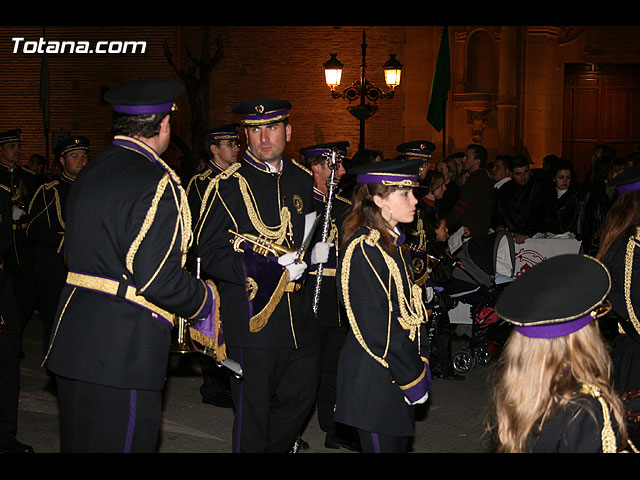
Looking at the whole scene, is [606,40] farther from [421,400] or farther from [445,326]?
[421,400]

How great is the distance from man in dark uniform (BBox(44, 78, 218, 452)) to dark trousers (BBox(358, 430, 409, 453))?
1.11 metres

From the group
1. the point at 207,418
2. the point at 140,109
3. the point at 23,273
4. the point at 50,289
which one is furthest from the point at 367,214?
the point at 23,273

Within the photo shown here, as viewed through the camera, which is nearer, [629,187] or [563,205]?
[629,187]

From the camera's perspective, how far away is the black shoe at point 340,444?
6363 millimetres

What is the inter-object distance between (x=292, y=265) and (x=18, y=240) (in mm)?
6402

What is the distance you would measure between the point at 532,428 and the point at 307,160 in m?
4.55

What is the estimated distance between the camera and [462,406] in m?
7.64

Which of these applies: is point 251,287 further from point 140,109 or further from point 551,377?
point 551,377

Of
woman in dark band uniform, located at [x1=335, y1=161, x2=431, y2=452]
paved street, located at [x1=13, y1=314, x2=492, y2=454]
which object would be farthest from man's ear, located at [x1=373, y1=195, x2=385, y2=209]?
paved street, located at [x1=13, y1=314, x2=492, y2=454]

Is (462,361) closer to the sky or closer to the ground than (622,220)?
closer to the ground

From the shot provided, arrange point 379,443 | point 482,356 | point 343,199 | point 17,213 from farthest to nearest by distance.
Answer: point 482,356 < point 17,213 < point 343,199 < point 379,443

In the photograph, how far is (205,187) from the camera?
7.93 m

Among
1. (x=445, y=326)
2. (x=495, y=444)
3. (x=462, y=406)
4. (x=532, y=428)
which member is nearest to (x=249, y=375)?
(x=495, y=444)

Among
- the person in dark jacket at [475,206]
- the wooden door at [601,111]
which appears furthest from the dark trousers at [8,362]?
the wooden door at [601,111]
